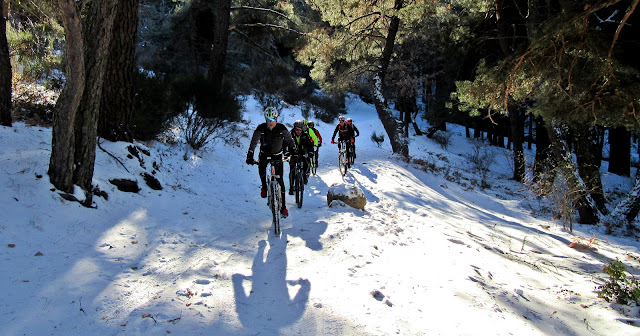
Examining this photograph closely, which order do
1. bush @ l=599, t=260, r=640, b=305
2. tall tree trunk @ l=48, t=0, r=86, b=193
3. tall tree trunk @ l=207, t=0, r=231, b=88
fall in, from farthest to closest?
tall tree trunk @ l=207, t=0, r=231, b=88 < tall tree trunk @ l=48, t=0, r=86, b=193 < bush @ l=599, t=260, r=640, b=305

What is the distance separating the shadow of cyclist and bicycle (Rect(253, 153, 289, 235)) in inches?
40.0

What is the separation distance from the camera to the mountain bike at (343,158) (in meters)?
11.5

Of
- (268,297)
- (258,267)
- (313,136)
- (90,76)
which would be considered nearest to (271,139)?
(258,267)

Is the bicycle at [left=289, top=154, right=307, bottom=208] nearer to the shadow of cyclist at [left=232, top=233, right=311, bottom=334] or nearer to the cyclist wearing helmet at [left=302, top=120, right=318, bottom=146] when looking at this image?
the cyclist wearing helmet at [left=302, top=120, right=318, bottom=146]

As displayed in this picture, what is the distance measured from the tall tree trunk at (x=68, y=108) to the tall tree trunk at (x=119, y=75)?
7.45 feet

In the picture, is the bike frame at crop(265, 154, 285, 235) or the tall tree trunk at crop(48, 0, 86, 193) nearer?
the tall tree trunk at crop(48, 0, 86, 193)

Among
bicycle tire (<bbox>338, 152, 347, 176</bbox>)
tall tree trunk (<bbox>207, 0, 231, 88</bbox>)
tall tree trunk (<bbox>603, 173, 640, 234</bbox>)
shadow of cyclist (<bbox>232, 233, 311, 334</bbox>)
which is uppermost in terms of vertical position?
tall tree trunk (<bbox>207, 0, 231, 88</bbox>)

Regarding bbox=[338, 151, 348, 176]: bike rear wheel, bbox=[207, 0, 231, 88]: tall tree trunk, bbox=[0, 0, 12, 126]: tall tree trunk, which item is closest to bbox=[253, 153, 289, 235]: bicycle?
bbox=[0, 0, 12, 126]: tall tree trunk

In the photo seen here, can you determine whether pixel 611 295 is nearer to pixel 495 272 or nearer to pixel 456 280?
pixel 495 272

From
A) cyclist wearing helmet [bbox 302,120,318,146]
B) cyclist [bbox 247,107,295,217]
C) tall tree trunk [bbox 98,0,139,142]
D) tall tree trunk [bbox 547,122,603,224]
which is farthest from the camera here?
cyclist wearing helmet [bbox 302,120,318,146]

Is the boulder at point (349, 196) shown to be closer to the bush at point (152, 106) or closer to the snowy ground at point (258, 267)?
the snowy ground at point (258, 267)

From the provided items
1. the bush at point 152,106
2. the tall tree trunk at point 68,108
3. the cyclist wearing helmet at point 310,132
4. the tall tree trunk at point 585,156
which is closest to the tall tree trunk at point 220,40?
the bush at point 152,106

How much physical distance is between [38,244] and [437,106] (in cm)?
2705

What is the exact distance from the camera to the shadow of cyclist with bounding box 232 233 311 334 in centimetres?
321
